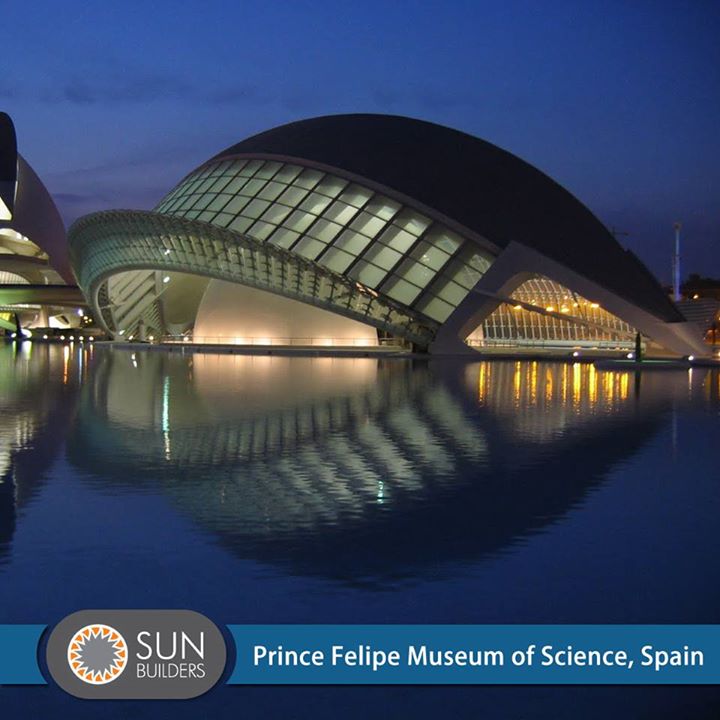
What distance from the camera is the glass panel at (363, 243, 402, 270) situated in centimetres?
4031

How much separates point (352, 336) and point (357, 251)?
38.3 feet

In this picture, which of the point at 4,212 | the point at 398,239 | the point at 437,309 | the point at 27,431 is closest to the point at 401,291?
the point at 437,309

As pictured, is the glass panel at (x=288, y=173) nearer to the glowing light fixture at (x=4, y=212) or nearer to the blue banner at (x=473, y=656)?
the blue banner at (x=473, y=656)

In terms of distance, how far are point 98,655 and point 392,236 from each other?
36.8 meters

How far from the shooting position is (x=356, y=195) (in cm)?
4269

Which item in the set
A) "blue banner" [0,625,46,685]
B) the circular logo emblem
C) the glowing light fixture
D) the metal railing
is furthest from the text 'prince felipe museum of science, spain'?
the circular logo emblem

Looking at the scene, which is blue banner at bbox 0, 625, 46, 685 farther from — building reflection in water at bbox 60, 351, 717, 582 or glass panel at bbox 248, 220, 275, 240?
glass panel at bbox 248, 220, 275, 240

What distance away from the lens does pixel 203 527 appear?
8508 millimetres

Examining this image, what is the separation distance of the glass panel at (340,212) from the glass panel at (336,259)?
1528 millimetres

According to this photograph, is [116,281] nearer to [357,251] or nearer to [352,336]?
[352,336]

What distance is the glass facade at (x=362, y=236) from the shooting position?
40.2 meters

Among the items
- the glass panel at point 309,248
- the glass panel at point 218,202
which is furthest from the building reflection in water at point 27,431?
the glass panel at point 218,202

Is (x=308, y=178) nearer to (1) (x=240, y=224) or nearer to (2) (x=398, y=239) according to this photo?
(1) (x=240, y=224)

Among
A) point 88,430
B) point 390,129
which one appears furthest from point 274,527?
point 390,129
